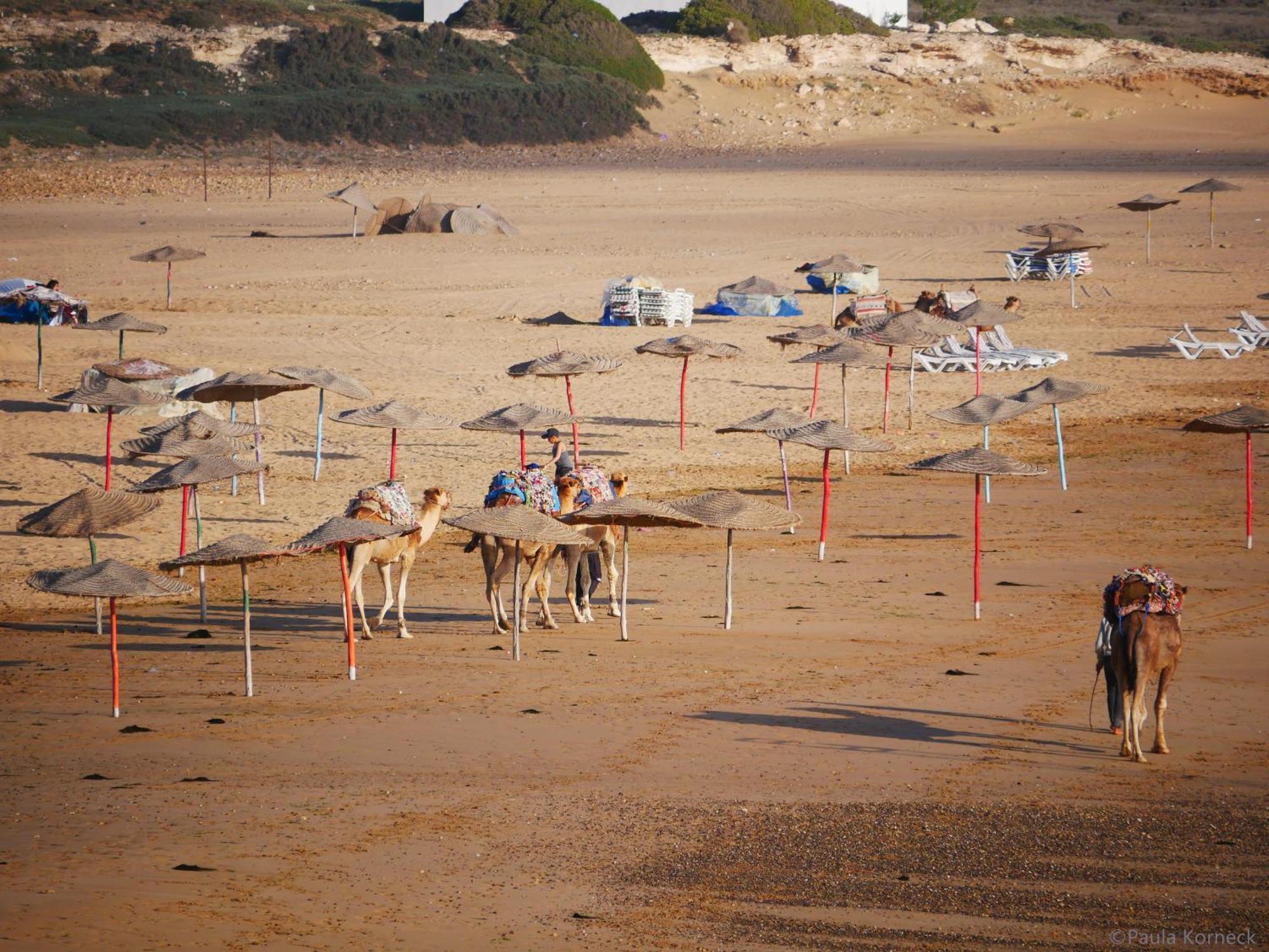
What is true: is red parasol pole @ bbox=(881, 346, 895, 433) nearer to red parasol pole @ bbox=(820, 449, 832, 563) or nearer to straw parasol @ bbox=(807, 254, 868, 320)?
straw parasol @ bbox=(807, 254, 868, 320)

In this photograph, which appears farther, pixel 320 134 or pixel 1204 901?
pixel 320 134

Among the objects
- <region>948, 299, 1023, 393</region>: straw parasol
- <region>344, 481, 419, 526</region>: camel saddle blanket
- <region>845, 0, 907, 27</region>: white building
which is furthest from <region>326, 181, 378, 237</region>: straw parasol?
<region>845, 0, 907, 27</region>: white building

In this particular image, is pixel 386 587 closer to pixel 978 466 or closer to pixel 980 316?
pixel 978 466

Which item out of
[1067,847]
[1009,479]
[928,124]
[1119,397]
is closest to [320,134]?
[928,124]

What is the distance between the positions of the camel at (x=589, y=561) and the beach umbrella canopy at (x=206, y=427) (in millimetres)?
5143

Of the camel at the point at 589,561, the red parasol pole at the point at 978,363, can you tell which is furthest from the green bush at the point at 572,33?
the camel at the point at 589,561

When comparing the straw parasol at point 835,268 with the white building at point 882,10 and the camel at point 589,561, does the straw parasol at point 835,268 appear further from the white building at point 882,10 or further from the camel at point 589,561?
the white building at point 882,10

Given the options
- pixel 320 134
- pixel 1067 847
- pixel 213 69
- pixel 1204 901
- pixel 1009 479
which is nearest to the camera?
pixel 1204 901

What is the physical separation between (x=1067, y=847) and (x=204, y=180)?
44.3 metres

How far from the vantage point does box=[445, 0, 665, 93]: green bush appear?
7044cm

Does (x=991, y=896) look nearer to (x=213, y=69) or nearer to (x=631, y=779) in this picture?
(x=631, y=779)

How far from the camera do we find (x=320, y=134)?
60938 mm

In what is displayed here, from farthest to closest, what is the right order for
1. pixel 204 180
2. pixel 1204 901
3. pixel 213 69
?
pixel 213 69, pixel 204 180, pixel 1204 901

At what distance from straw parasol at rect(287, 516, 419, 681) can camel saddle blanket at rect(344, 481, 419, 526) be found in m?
0.75
